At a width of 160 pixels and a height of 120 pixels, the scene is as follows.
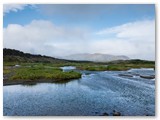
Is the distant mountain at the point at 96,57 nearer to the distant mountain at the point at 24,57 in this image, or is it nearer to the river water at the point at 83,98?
the distant mountain at the point at 24,57

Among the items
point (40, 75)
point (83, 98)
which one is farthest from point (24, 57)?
point (83, 98)

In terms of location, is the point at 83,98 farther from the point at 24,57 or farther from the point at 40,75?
the point at 24,57

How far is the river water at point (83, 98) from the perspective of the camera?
4.24m

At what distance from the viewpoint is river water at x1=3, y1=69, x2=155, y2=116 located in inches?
167

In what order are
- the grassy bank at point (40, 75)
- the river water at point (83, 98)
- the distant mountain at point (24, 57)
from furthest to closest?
the grassy bank at point (40, 75) < the distant mountain at point (24, 57) < the river water at point (83, 98)

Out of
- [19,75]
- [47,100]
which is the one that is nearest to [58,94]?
[47,100]

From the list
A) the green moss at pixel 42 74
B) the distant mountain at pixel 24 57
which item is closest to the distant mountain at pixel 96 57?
the distant mountain at pixel 24 57

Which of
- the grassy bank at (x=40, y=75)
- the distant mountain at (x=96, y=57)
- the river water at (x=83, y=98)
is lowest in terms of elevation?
the river water at (x=83, y=98)

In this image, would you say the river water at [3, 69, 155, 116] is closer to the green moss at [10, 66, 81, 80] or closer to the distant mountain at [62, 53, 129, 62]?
the green moss at [10, 66, 81, 80]

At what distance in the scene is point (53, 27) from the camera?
4.45 m

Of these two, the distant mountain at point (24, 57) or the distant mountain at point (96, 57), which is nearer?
the distant mountain at point (24, 57)

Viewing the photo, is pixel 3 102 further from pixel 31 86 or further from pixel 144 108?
pixel 144 108

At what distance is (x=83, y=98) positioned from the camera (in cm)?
441

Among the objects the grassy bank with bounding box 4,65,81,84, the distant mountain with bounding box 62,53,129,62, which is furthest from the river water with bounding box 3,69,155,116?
the distant mountain with bounding box 62,53,129,62
